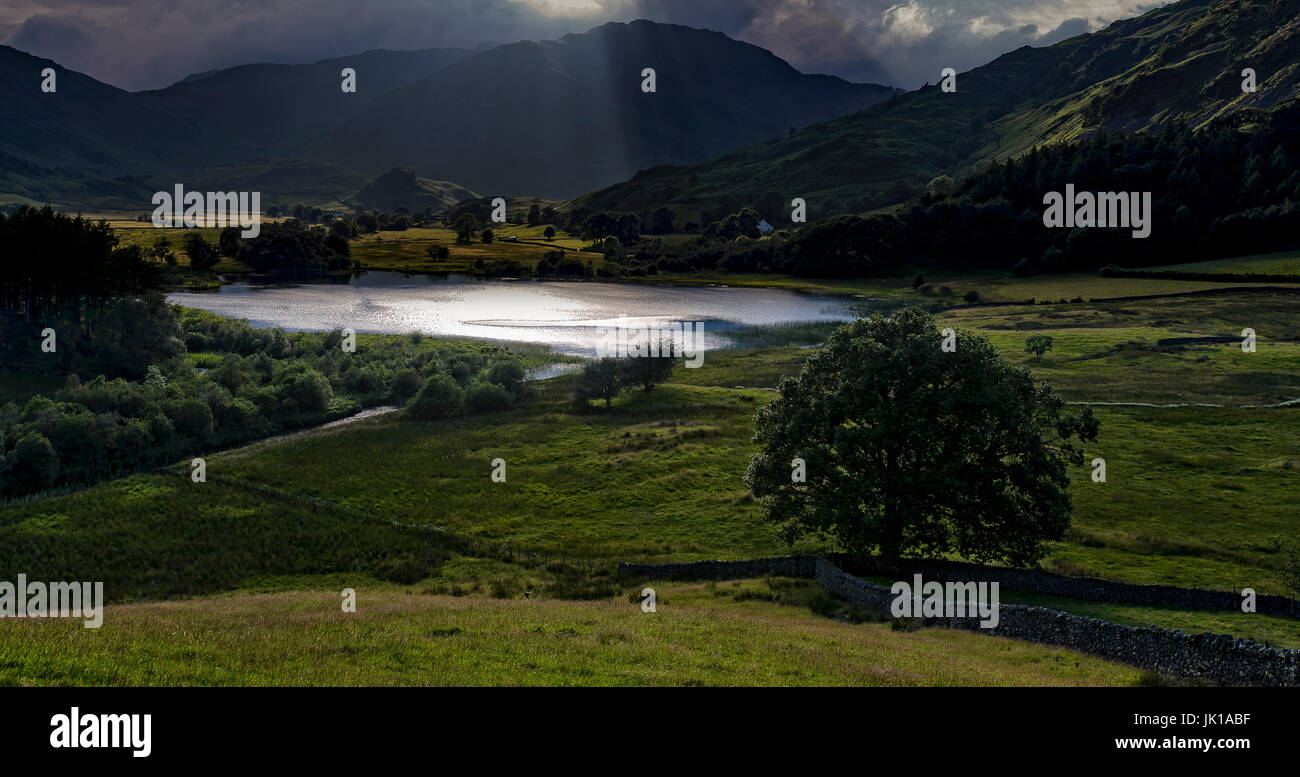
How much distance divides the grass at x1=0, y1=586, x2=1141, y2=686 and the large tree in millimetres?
8402

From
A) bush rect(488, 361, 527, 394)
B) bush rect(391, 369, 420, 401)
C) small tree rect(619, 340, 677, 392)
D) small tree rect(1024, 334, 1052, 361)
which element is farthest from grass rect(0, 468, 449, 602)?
small tree rect(1024, 334, 1052, 361)

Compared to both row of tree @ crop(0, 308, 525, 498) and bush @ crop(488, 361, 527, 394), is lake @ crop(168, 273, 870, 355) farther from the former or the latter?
bush @ crop(488, 361, 527, 394)

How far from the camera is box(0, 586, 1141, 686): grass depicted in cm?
1859

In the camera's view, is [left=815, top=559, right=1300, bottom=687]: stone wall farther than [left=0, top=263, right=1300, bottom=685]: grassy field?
Yes

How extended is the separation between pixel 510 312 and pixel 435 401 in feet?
284

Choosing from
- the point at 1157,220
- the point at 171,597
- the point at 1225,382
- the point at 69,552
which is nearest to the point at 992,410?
the point at 171,597

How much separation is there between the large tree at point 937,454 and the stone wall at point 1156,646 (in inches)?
290

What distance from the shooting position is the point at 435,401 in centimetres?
8700

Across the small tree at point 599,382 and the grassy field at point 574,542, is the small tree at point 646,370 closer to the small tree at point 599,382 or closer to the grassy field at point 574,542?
the small tree at point 599,382

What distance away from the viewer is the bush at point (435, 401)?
86.9 m

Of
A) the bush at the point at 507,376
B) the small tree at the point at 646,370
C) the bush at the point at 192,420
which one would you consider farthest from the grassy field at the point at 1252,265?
the bush at the point at 192,420

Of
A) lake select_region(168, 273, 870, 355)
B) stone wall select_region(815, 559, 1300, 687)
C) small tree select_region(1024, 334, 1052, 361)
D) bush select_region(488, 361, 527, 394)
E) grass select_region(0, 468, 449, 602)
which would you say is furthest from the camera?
lake select_region(168, 273, 870, 355)
